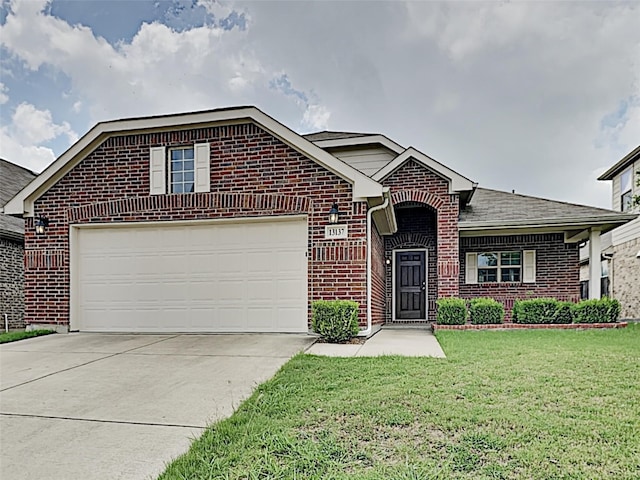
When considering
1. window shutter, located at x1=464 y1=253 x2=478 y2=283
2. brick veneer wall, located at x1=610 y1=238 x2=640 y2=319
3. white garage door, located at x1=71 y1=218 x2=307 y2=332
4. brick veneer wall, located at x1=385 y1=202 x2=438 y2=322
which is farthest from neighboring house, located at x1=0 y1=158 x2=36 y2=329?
brick veneer wall, located at x1=610 y1=238 x2=640 y2=319

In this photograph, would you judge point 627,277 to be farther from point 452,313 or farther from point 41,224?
point 41,224

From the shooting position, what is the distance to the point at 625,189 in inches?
664

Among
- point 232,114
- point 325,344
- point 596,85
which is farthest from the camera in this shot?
point 596,85

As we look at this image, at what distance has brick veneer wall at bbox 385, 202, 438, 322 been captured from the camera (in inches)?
499

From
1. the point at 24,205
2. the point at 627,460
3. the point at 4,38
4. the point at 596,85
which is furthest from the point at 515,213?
the point at 4,38

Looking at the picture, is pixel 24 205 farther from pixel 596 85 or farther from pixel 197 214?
pixel 596 85

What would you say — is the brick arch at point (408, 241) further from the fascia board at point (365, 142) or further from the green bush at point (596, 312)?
the green bush at point (596, 312)

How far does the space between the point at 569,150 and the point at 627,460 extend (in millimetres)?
17210

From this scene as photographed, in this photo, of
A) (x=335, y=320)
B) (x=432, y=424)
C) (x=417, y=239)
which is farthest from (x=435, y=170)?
(x=432, y=424)

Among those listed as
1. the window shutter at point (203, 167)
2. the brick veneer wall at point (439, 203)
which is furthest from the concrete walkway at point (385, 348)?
the window shutter at point (203, 167)

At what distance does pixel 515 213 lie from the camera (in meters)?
11.8

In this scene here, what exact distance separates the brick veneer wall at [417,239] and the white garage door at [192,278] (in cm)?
542

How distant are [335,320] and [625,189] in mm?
15258

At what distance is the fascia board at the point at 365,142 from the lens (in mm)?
13641
